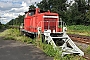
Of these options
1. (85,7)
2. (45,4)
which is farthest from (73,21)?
(45,4)

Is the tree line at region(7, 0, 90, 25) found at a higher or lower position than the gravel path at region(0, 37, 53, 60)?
higher

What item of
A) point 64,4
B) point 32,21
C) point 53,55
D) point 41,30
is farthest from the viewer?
point 64,4

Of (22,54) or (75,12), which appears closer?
(22,54)

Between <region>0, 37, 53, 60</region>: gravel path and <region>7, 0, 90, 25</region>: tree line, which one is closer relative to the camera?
<region>0, 37, 53, 60</region>: gravel path

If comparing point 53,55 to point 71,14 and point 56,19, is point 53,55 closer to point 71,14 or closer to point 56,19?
point 56,19

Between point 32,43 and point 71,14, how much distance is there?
58264 millimetres

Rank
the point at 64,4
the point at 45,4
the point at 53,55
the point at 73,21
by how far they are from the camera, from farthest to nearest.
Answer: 1. the point at 45,4
2. the point at 64,4
3. the point at 73,21
4. the point at 53,55

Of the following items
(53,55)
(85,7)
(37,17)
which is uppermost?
(85,7)

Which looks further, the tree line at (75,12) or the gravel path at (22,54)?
the tree line at (75,12)

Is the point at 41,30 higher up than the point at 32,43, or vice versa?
the point at 41,30

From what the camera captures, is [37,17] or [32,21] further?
[32,21]

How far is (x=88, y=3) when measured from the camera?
75.1 meters

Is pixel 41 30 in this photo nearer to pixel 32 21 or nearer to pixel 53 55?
pixel 32 21

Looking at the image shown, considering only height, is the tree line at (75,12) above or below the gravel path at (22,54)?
above
